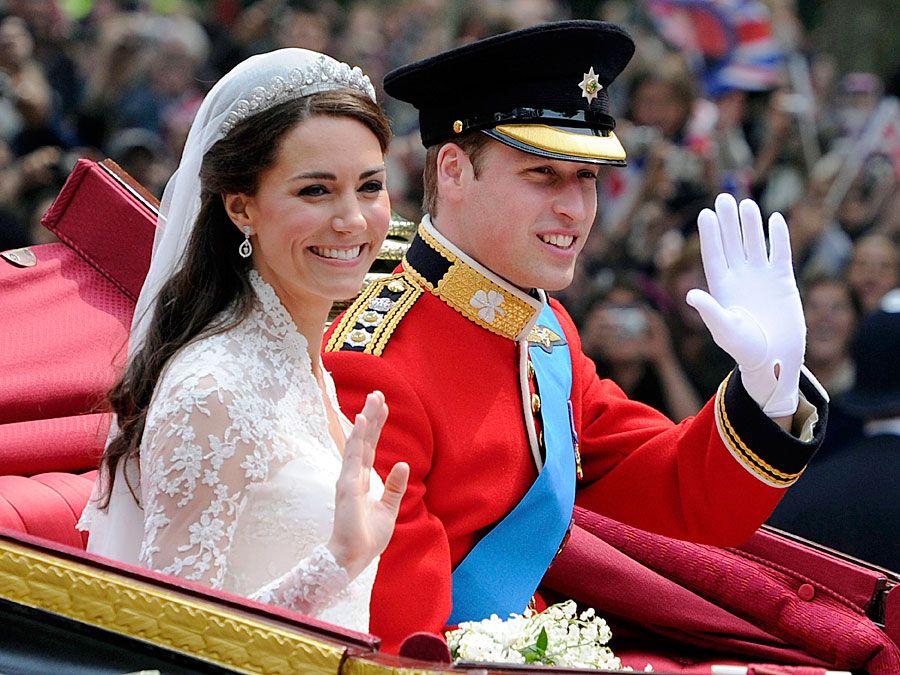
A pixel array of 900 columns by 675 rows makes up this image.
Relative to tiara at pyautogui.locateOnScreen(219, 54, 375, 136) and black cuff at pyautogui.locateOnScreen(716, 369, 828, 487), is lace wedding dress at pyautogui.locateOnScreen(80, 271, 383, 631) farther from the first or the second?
black cuff at pyautogui.locateOnScreen(716, 369, 828, 487)

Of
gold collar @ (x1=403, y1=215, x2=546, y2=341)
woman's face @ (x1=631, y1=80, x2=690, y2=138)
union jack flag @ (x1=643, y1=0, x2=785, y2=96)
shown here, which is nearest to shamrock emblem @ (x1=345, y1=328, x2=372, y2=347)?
gold collar @ (x1=403, y1=215, x2=546, y2=341)

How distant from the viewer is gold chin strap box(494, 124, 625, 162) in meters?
2.64

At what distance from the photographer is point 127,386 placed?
7.80 ft

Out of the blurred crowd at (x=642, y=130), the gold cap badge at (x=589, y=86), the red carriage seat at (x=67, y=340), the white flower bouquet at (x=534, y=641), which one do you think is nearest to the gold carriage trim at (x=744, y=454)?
the white flower bouquet at (x=534, y=641)

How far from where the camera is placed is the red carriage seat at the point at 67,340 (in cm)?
268

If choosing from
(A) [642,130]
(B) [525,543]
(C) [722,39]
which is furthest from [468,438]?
(C) [722,39]

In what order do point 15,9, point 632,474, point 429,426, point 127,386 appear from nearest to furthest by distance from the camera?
point 127,386, point 429,426, point 632,474, point 15,9

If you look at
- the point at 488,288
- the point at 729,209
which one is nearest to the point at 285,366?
the point at 488,288

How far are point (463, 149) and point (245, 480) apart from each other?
821mm

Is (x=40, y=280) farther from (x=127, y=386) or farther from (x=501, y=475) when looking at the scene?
(x=501, y=475)

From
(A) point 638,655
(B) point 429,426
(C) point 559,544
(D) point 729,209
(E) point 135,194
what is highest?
(D) point 729,209

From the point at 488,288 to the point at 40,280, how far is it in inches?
35.1

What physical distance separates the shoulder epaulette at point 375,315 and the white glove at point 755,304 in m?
0.53

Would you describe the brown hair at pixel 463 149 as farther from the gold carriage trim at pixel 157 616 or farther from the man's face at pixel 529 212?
the gold carriage trim at pixel 157 616
